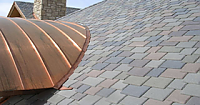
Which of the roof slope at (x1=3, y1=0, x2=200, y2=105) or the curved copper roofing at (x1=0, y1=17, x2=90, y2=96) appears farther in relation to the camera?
the curved copper roofing at (x1=0, y1=17, x2=90, y2=96)

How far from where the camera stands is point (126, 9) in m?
7.35

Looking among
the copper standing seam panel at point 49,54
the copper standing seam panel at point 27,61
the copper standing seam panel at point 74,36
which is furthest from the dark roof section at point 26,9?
the copper standing seam panel at point 27,61

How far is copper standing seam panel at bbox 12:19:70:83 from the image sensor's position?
438 centimetres

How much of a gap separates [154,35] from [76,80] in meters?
1.87

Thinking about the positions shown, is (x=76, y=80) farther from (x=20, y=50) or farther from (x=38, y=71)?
(x=20, y=50)

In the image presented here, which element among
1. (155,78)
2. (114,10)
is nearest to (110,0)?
(114,10)

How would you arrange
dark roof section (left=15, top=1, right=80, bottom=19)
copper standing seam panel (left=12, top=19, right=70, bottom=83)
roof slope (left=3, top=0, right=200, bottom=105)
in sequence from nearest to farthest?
roof slope (left=3, top=0, right=200, bottom=105)
copper standing seam panel (left=12, top=19, right=70, bottom=83)
dark roof section (left=15, top=1, right=80, bottom=19)

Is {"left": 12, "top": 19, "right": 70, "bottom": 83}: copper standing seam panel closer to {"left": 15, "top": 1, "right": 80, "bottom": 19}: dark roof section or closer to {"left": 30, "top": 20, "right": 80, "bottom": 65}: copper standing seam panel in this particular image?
{"left": 30, "top": 20, "right": 80, "bottom": 65}: copper standing seam panel

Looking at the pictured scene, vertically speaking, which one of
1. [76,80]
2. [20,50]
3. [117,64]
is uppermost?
[20,50]

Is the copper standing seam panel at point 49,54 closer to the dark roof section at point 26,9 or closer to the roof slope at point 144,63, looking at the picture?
the roof slope at point 144,63

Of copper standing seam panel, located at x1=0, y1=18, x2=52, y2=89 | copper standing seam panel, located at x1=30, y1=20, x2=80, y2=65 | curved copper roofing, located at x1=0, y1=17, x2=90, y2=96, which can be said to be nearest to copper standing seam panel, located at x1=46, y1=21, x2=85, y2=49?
curved copper roofing, located at x1=0, y1=17, x2=90, y2=96

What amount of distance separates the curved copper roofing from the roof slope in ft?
0.82

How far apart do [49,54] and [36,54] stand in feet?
0.92

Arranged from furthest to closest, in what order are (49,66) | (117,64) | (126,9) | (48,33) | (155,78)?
(126,9) → (48,33) → (49,66) → (117,64) → (155,78)
